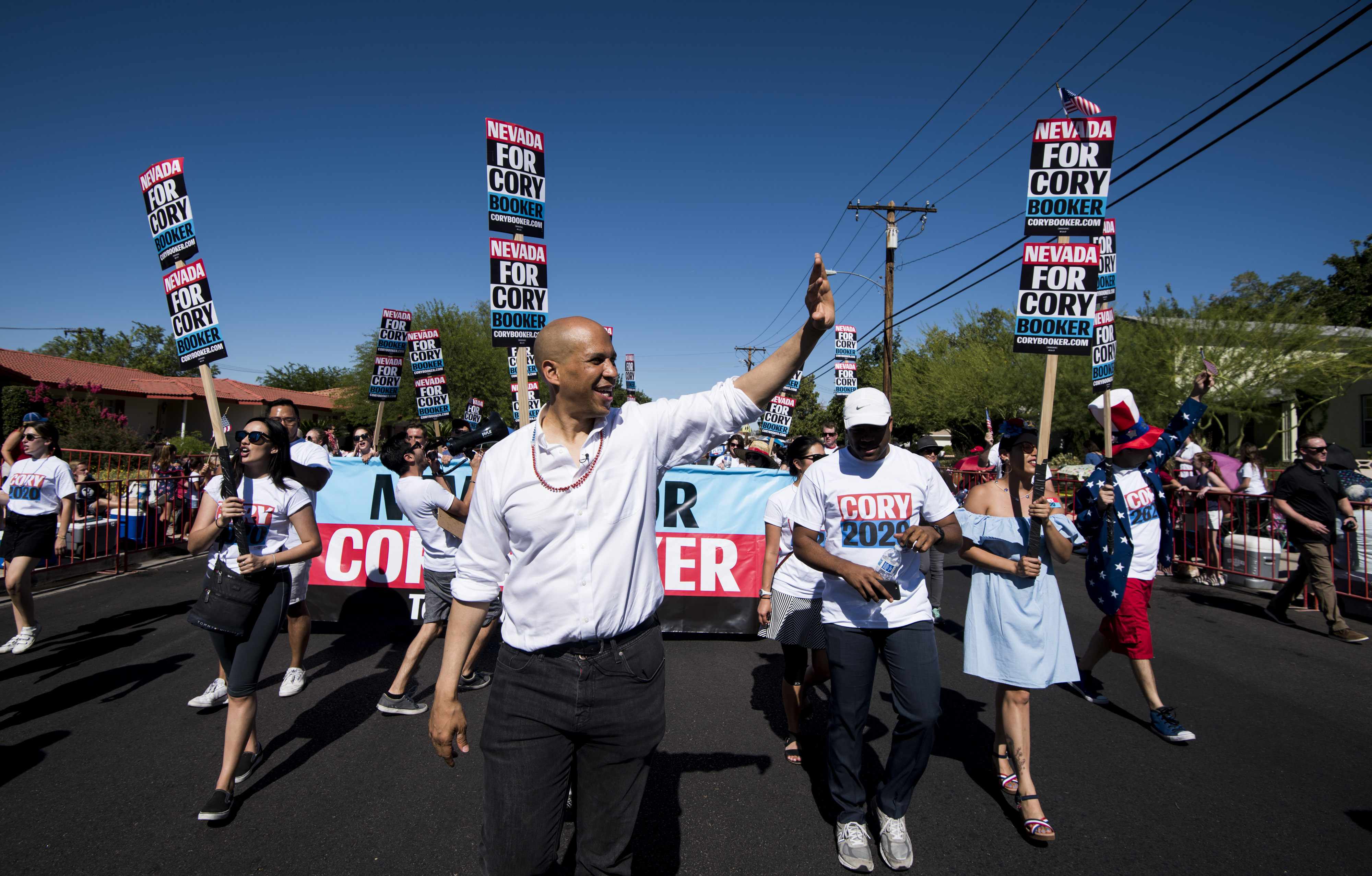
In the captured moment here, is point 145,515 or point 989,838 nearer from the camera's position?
point 989,838

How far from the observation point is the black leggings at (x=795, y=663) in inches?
159

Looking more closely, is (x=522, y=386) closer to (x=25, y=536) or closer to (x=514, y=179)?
(x=514, y=179)

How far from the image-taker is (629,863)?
6.54 ft

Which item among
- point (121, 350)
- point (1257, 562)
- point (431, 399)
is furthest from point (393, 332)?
point (121, 350)

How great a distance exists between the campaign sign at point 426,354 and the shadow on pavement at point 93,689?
6.04m

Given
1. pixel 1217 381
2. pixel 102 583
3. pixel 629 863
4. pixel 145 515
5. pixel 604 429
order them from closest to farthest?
1. pixel 629 863
2. pixel 604 429
3. pixel 102 583
4. pixel 145 515
5. pixel 1217 381

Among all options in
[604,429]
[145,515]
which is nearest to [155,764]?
[604,429]

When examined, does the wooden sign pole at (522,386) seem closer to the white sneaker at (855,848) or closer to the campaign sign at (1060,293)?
the white sneaker at (855,848)

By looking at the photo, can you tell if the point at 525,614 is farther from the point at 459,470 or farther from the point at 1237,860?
the point at 459,470

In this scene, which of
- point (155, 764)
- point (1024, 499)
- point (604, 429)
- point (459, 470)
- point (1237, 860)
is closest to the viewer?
point (604, 429)

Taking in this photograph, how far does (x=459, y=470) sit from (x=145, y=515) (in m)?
6.98

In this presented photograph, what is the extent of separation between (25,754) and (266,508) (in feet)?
6.80

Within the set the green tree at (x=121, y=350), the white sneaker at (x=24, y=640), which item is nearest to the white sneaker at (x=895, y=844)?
the white sneaker at (x=24, y=640)

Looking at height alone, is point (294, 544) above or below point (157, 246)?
below
